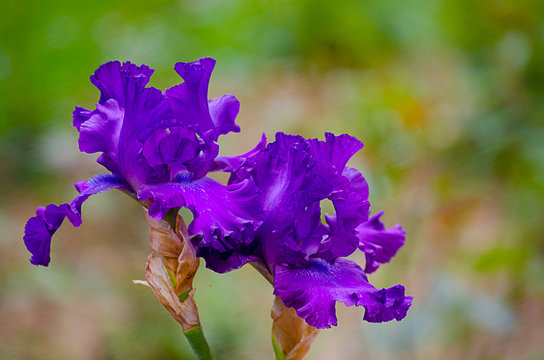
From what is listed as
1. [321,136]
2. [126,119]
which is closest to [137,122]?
[126,119]

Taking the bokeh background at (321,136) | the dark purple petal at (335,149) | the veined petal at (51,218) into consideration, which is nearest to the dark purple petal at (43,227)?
the veined petal at (51,218)

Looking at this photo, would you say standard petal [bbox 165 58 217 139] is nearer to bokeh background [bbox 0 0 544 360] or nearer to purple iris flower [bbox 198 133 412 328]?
purple iris flower [bbox 198 133 412 328]

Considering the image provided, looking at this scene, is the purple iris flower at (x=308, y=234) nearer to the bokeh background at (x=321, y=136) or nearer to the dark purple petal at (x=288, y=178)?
the dark purple petal at (x=288, y=178)

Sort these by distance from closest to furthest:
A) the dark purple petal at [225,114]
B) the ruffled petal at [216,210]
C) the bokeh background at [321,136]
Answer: the ruffled petal at [216,210] → the dark purple petal at [225,114] → the bokeh background at [321,136]

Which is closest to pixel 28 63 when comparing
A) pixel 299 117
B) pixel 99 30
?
pixel 99 30

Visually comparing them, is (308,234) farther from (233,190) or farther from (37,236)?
(37,236)

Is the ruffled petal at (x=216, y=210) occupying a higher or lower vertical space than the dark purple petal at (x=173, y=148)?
lower
